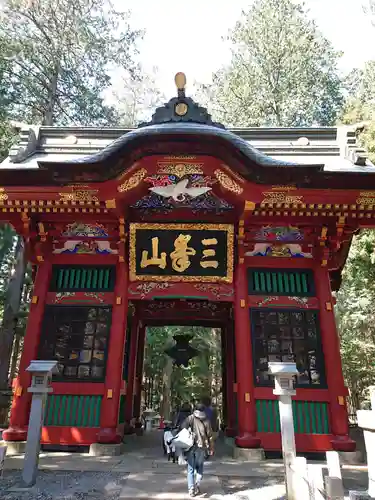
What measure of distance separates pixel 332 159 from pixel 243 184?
11.4ft

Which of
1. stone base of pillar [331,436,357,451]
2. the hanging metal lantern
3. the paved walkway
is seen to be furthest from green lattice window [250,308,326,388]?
the hanging metal lantern

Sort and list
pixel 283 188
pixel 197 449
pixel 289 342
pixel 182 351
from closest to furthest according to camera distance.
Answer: pixel 197 449
pixel 283 188
pixel 289 342
pixel 182 351

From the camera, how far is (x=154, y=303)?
11.3 m

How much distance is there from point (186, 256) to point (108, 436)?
409 cm

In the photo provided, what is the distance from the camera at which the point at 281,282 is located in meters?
8.55

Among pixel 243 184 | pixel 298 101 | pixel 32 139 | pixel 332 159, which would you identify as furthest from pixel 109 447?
pixel 298 101

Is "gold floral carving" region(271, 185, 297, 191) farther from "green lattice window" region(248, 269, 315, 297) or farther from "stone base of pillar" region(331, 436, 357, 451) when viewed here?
"stone base of pillar" region(331, 436, 357, 451)

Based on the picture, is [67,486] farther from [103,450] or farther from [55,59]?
[55,59]

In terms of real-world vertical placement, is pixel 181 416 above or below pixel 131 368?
below

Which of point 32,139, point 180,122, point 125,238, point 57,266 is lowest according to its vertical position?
point 57,266

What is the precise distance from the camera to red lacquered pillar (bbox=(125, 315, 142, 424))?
34.7ft

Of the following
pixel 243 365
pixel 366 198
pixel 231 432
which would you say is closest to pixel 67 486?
pixel 243 365

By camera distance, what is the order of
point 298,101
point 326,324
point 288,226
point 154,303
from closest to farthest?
point 326,324, point 288,226, point 154,303, point 298,101

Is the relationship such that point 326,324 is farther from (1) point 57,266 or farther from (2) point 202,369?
(2) point 202,369
